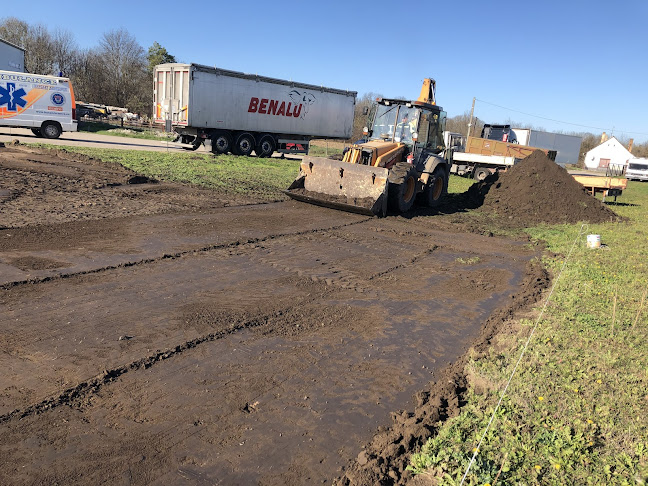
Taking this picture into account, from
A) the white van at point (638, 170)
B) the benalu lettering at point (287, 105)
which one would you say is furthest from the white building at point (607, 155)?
the benalu lettering at point (287, 105)

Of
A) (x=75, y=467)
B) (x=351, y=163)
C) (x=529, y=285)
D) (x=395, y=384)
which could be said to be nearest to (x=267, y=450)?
(x=75, y=467)

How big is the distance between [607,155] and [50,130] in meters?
60.5

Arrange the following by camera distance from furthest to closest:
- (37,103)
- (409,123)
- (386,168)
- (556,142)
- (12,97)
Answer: (556,142)
(37,103)
(12,97)
(409,123)
(386,168)

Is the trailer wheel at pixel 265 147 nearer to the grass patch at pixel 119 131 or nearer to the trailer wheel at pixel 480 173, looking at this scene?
the grass patch at pixel 119 131

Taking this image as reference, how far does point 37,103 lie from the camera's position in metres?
22.1

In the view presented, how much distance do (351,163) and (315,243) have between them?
3683mm

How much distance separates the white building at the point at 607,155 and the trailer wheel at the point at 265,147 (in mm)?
48860

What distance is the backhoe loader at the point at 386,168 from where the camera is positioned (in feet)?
40.0

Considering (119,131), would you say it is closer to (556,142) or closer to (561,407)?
(561,407)

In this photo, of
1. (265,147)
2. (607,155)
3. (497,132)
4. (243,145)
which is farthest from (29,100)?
(607,155)

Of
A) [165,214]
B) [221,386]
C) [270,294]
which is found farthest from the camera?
[165,214]

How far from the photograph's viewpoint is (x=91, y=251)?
748cm

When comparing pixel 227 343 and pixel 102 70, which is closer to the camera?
pixel 227 343

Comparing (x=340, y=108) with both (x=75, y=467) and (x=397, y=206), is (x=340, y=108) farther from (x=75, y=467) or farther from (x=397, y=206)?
(x=75, y=467)
